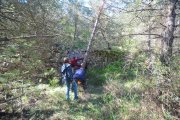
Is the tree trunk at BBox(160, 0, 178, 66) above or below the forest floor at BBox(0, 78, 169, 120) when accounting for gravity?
above

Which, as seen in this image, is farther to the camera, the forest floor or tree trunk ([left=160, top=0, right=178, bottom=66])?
tree trunk ([left=160, top=0, right=178, bottom=66])

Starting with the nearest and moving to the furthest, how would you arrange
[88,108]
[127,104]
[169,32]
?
[169,32] → [127,104] → [88,108]

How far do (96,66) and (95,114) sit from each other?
3962mm

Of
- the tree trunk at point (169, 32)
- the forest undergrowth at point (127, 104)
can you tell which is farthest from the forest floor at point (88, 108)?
the tree trunk at point (169, 32)

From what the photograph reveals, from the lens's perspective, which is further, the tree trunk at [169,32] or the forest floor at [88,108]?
the tree trunk at [169,32]

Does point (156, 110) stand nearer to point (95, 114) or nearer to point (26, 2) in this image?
point (95, 114)

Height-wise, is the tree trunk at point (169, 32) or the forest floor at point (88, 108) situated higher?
the tree trunk at point (169, 32)

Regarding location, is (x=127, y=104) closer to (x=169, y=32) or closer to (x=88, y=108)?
(x=88, y=108)

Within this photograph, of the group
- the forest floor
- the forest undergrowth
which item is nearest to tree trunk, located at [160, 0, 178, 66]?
the forest undergrowth

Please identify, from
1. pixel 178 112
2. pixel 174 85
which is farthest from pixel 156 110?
pixel 174 85

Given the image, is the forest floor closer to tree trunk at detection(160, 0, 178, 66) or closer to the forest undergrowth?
the forest undergrowth

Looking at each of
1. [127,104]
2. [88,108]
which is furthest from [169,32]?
[88,108]

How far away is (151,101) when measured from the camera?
276cm

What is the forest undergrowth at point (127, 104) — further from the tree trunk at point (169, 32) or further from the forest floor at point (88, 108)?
the tree trunk at point (169, 32)
